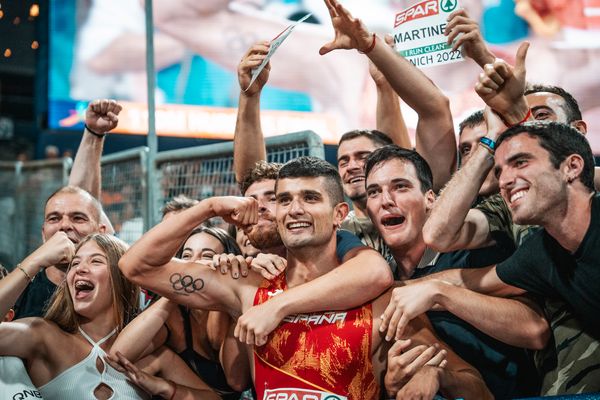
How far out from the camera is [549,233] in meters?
2.71

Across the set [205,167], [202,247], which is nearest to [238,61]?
[205,167]

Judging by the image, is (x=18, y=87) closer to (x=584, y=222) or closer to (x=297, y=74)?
(x=297, y=74)

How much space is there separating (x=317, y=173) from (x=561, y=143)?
3.14 feet

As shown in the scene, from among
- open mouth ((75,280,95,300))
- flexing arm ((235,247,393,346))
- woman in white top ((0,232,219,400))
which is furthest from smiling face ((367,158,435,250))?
open mouth ((75,280,95,300))

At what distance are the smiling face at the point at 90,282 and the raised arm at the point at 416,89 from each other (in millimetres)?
1323

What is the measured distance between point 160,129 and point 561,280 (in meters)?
8.68

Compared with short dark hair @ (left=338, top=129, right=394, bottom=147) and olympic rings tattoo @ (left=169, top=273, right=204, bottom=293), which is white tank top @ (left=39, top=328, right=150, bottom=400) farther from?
short dark hair @ (left=338, top=129, right=394, bottom=147)

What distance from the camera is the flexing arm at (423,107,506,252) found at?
289cm

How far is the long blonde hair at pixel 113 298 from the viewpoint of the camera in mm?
3270

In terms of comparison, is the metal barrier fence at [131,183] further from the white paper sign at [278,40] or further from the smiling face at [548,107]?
the smiling face at [548,107]

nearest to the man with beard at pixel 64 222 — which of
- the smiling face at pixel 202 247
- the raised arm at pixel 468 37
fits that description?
the smiling face at pixel 202 247

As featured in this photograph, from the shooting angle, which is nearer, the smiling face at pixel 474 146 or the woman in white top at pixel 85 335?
the woman in white top at pixel 85 335

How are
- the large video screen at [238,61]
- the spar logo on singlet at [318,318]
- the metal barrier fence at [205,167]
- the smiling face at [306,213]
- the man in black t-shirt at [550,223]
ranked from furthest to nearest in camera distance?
the large video screen at [238,61] < the metal barrier fence at [205,167] < the smiling face at [306,213] < the spar logo on singlet at [318,318] < the man in black t-shirt at [550,223]

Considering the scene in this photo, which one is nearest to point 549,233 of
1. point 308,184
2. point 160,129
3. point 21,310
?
point 308,184
